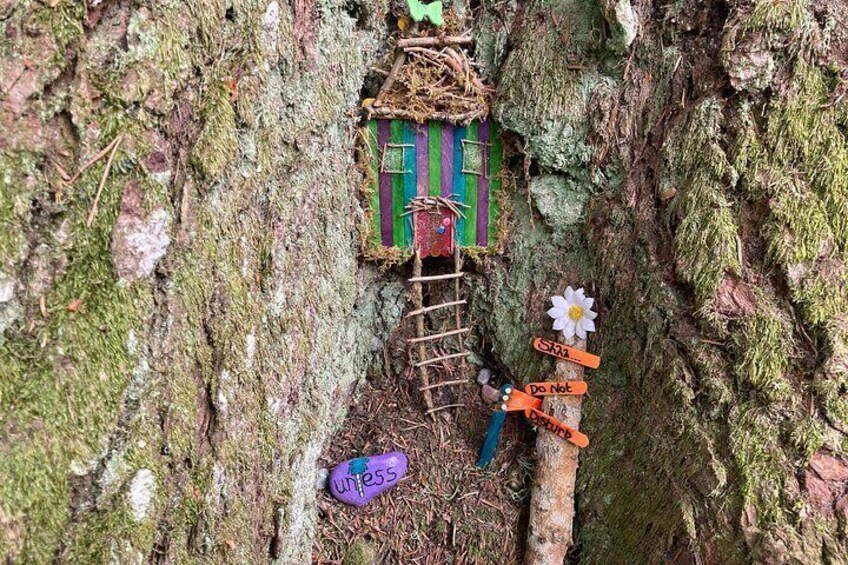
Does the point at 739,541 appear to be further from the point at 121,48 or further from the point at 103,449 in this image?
the point at 121,48

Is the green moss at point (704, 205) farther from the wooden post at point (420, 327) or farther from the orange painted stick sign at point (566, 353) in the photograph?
the wooden post at point (420, 327)

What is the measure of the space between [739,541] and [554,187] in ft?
4.56

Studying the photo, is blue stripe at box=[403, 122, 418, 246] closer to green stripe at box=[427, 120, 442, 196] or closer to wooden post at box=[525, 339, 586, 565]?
green stripe at box=[427, 120, 442, 196]

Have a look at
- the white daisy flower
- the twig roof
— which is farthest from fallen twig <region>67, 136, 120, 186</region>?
the white daisy flower

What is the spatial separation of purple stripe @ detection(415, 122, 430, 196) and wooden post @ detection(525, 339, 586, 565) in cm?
86

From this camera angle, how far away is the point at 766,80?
207cm

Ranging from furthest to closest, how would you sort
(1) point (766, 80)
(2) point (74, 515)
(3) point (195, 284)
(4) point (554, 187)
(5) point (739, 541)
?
(4) point (554, 187), (1) point (766, 80), (5) point (739, 541), (3) point (195, 284), (2) point (74, 515)

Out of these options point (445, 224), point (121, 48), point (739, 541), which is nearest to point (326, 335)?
point (445, 224)

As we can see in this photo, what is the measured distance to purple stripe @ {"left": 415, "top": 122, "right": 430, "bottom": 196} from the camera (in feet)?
7.97

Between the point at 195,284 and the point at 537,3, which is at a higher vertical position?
the point at 537,3

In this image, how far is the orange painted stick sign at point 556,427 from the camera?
238 centimetres

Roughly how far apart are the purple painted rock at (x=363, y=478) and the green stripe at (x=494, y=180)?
0.99 metres

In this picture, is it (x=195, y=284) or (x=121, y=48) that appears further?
(x=195, y=284)

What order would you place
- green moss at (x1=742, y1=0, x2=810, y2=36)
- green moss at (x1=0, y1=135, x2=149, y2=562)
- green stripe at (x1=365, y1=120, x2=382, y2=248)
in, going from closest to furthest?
green moss at (x1=0, y1=135, x2=149, y2=562) → green moss at (x1=742, y1=0, x2=810, y2=36) → green stripe at (x1=365, y1=120, x2=382, y2=248)
